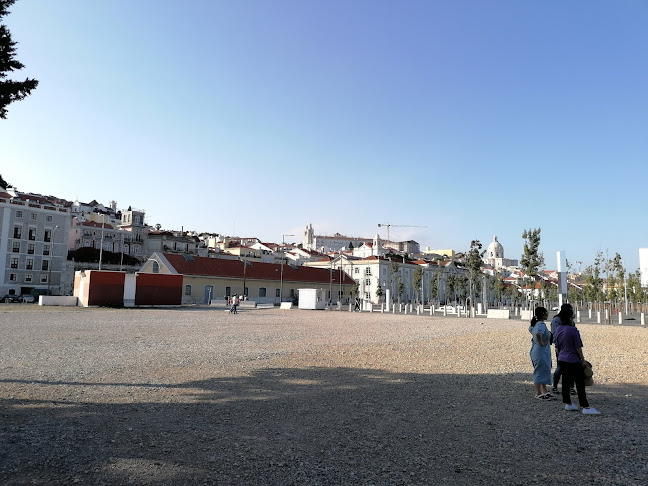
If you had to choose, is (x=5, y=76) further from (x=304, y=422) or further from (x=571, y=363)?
(x=571, y=363)

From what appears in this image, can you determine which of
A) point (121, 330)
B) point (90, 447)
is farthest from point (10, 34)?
point (121, 330)

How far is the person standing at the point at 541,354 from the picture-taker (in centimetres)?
925

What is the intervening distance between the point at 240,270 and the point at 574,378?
2297 inches

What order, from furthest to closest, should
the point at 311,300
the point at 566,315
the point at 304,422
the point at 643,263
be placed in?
the point at 643,263, the point at 311,300, the point at 566,315, the point at 304,422

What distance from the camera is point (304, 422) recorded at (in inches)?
295

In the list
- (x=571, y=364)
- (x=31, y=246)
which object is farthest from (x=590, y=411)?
(x=31, y=246)

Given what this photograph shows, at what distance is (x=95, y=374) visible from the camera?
11.1 m

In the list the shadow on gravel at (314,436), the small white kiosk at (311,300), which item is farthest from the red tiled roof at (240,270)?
the shadow on gravel at (314,436)

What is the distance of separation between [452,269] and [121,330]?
103718 millimetres

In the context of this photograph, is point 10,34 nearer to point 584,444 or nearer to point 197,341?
point 584,444

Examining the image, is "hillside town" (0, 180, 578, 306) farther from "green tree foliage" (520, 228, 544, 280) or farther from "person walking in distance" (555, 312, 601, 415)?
"person walking in distance" (555, 312, 601, 415)

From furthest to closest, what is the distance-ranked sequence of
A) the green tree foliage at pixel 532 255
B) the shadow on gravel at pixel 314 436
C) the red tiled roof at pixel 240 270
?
1. the red tiled roof at pixel 240 270
2. the green tree foliage at pixel 532 255
3. the shadow on gravel at pixel 314 436

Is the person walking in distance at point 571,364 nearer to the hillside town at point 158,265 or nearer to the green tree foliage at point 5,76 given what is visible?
the green tree foliage at point 5,76

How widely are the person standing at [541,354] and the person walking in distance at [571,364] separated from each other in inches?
19.9
